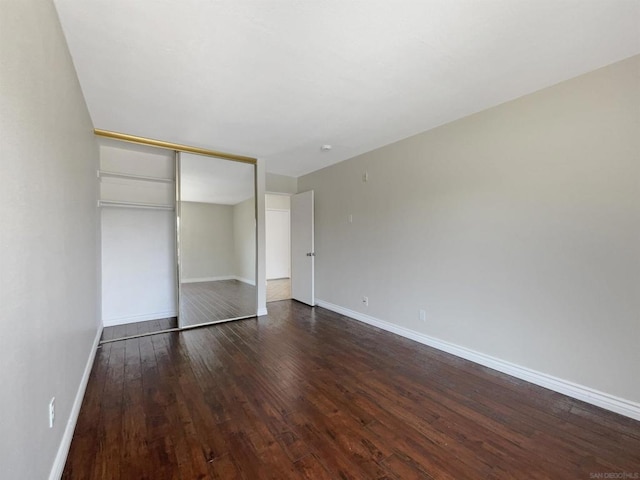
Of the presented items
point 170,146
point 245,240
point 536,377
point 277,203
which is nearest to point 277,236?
point 277,203

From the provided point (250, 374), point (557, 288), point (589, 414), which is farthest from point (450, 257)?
point (250, 374)

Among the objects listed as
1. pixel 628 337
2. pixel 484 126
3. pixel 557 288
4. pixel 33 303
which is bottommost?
pixel 628 337

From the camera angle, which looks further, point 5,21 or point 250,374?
point 250,374

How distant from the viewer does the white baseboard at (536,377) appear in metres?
2.03

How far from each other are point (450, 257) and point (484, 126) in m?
1.39

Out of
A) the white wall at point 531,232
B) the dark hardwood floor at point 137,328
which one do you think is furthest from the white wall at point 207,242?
the white wall at point 531,232

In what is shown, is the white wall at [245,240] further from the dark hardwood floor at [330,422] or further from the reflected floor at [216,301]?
the dark hardwood floor at [330,422]

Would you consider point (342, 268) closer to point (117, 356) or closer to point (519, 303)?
point (519, 303)

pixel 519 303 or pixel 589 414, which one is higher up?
pixel 519 303

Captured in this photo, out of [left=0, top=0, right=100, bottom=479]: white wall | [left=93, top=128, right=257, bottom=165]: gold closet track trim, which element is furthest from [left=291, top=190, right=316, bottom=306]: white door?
[left=0, top=0, right=100, bottom=479]: white wall

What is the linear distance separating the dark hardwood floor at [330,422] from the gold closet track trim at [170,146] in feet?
8.37

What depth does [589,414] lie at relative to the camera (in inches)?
79.7

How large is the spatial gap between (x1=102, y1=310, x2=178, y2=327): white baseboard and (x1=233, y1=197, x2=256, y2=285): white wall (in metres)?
1.24

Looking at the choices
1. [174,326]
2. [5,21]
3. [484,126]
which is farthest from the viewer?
[174,326]
